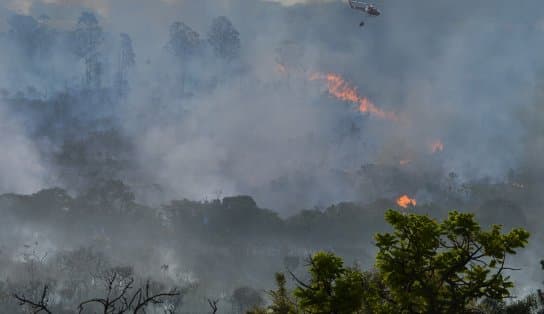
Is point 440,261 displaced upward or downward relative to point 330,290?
upward

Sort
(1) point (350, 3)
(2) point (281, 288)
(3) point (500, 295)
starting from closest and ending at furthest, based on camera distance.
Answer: (3) point (500, 295), (2) point (281, 288), (1) point (350, 3)

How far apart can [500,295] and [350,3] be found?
95.1 metres

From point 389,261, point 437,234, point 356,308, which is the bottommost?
point 356,308

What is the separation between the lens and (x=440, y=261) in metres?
19.6

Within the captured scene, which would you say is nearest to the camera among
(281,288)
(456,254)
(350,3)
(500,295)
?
(500,295)

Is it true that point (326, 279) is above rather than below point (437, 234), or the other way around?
below

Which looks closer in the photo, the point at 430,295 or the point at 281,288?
the point at 430,295

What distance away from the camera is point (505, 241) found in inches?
734

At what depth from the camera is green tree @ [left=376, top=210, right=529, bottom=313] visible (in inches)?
722

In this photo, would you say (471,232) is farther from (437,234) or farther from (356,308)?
(356,308)

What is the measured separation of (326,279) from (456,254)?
236 inches

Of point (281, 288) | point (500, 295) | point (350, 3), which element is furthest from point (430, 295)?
point (350, 3)

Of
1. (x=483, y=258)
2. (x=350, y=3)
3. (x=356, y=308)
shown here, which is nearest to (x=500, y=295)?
(x=483, y=258)

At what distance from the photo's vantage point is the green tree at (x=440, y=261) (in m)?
18.3
